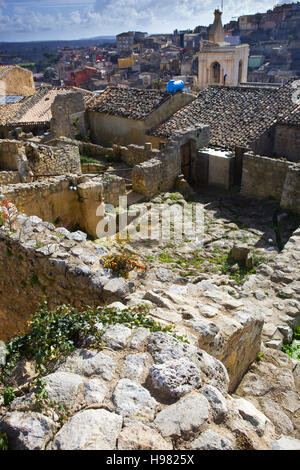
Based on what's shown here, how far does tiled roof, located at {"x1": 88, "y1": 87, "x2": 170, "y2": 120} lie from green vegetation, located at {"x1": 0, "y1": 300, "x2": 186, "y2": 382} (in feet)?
54.3

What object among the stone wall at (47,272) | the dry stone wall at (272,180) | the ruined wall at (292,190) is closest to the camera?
the stone wall at (47,272)

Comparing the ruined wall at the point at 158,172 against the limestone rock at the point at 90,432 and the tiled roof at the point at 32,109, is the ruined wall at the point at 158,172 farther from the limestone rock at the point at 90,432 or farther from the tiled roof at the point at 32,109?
the limestone rock at the point at 90,432

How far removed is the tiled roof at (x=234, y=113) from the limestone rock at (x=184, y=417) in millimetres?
13649

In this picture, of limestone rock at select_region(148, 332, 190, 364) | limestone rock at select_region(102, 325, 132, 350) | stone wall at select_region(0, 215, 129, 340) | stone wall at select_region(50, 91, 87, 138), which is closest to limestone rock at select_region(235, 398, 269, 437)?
limestone rock at select_region(148, 332, 190, 364)

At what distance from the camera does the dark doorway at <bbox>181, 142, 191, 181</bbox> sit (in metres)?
14.6

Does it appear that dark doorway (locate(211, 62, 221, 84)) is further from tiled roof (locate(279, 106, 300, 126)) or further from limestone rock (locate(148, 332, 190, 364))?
limestone rock (locate(148, 332, 190, 364))

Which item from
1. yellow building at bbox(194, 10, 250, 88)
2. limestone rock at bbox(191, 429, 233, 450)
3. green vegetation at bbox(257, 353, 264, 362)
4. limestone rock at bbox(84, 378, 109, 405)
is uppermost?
yellow building at bbox(194, 10, 250, 88)

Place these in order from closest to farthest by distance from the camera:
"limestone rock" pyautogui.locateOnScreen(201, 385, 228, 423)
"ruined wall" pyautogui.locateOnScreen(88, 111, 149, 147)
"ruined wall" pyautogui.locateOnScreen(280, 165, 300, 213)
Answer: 1. "limestone rock" pyautogui.locateOnScreen(201, 385, 228, 423)
2. "ruined wall" pyautogui.locateOnScreen(280, 165, 300, 213)
3. "ruined wall" pyautogui.locateOnScreen(88, 111, 149, 147)

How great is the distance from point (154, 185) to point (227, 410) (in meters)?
10.5

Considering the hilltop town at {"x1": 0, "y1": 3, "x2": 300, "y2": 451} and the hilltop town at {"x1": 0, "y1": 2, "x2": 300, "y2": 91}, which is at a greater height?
the hilltop town at {"x1": 0, "y1": 2, "x2": 300, "y2": 91}

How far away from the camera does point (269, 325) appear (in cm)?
596

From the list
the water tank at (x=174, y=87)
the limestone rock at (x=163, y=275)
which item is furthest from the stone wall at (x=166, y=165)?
the limestone rock at (x=163, y=275)

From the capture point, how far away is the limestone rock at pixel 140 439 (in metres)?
2.43
